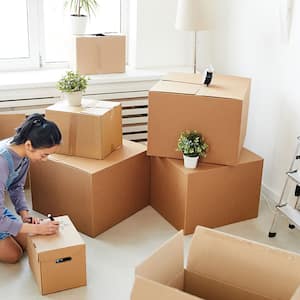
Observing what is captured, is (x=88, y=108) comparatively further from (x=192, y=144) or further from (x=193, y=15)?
(x=193, y=15)

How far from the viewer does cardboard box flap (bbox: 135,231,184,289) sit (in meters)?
Answer: 1.53

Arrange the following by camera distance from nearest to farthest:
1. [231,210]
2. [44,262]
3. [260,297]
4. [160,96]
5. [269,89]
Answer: [260,297]
[44,262]
[160,96]
[231,210]
[269,89]

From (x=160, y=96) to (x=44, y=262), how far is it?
3.57 ft

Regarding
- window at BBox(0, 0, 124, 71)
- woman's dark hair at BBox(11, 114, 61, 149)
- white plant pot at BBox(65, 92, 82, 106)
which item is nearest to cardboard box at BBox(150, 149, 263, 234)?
white plant pot at BBox(65, 92, 82, 106)

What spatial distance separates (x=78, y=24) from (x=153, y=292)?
2.61 m

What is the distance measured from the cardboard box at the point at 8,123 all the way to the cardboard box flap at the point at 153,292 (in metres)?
2.12

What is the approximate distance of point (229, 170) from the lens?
2912mm

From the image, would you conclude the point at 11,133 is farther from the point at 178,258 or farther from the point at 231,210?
the point at 178,258

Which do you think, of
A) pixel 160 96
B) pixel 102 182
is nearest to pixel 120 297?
pixel 102 182

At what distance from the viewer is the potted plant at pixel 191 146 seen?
279 cm

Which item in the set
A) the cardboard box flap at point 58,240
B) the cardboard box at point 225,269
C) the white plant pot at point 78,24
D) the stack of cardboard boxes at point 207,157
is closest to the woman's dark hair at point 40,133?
the cardboard box flap at point 58,240

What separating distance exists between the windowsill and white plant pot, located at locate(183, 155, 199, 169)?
1.07 meters

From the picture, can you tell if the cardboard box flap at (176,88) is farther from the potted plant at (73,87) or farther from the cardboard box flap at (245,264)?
the cardboard box flap at (245,264)

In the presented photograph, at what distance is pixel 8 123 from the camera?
3285 millimetres
